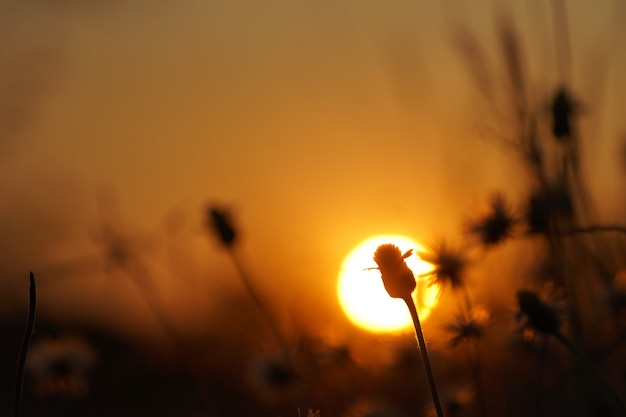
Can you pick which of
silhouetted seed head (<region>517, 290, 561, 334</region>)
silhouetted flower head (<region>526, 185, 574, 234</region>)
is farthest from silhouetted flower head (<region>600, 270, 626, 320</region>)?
silhouetted seed head (<region>517, 290, 561, 334</region>)

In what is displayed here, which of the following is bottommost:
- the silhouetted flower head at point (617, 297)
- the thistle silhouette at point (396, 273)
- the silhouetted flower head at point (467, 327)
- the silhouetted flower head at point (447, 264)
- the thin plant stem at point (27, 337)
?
the thin plant stem at point (27, 337)

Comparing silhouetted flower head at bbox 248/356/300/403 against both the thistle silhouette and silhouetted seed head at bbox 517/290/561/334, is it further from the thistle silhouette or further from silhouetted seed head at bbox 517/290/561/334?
the thistle silhouette

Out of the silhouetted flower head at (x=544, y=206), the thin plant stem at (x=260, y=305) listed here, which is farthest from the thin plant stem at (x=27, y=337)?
the silhouetted flower head at (x=544, y=206)

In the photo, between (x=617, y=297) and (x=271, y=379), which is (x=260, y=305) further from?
(x=617, y=297)

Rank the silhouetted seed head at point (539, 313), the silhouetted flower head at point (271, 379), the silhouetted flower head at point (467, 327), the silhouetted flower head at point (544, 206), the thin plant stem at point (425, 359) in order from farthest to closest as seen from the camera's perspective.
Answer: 1. the silhouetted flower head at point (271, 379)
2. the silhouetted flower head at point (544, 206)
3. the silhouetted flower head at point (467, 327)
4. the silhouetted seed head at point (539, 313)
5. the thin plant stem at point (425, 359)

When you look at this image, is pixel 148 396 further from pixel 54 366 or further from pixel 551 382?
pixel 551 382

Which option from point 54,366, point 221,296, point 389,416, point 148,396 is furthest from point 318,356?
point 148,396

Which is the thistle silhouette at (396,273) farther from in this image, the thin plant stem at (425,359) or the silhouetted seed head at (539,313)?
the silhouetted seed head at (539,313)
